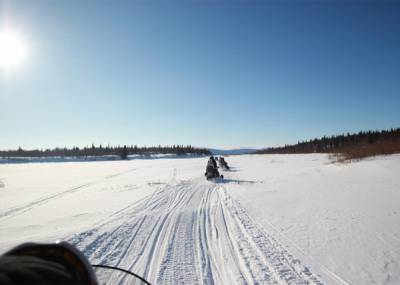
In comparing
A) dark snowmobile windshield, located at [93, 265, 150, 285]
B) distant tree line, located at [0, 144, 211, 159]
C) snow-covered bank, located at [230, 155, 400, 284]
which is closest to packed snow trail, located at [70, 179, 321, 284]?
dark snowmobile windshield, located at [93, 265, 150, 285]

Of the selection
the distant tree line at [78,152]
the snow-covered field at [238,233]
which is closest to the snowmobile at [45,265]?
the snow-covered field at [238,233]

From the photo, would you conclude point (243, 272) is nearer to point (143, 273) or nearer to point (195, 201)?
point (143, 273)

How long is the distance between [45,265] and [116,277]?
98cm

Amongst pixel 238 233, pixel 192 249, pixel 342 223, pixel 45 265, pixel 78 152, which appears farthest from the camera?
pixel 78 152

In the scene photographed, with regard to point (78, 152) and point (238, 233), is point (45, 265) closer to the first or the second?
point (238, 233)

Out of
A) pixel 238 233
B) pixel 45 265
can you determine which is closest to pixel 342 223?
pixel 238 233

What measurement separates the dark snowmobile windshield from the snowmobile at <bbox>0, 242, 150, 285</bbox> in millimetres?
706

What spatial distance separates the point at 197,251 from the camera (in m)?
4.85

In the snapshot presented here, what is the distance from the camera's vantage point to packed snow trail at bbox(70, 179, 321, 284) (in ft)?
12.8

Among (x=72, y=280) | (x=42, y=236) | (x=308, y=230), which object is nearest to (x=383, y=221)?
(x=308, y=230)

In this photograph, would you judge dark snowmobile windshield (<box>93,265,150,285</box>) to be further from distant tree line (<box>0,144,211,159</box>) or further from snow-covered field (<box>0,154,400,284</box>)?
distant tree line (<box>0,144,211,159</box>)

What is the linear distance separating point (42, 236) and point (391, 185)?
1309 cm

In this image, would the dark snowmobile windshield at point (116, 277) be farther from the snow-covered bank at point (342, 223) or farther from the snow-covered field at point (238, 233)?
the snow-covered bank at point (342, 223)

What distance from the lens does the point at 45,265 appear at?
0.91 m
